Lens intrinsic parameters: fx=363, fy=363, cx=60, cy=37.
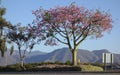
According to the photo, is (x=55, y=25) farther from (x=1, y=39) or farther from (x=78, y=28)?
(x=1, y=39)

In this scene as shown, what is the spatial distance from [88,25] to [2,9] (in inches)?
571

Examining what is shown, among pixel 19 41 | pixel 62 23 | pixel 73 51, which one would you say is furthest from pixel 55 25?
pixel 19 41

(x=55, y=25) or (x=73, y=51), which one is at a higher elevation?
(x=55, y=25)

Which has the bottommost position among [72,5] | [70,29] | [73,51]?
[73,51]

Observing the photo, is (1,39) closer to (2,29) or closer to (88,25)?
(2,29)

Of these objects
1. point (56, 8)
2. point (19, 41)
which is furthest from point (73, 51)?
point (19, 41)

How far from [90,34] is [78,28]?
7.29ft

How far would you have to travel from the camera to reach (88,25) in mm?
46219

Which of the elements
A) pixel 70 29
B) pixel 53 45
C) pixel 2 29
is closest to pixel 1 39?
pixel 2 29

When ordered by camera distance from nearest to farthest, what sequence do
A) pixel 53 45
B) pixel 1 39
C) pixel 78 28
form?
pixel 78 28, pixel 53 45, pixel 1 39

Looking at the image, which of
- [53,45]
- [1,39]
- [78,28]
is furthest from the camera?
[1,39]

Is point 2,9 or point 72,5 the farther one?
point 2,9

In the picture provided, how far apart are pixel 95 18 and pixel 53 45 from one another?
7001 millimetres

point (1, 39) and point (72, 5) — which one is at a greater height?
point (72, 5)
